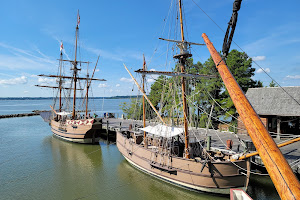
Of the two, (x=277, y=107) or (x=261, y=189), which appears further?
(x=277, y=107)

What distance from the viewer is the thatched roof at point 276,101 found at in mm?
22391

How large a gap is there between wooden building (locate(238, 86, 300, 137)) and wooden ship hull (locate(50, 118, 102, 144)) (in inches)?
756

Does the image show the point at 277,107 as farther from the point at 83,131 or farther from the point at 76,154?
the point at 83,131

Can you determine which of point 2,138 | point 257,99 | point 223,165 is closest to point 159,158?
point 223,165

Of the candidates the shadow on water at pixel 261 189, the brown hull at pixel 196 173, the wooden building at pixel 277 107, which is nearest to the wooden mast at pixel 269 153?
the brown hull at pixel 196 173

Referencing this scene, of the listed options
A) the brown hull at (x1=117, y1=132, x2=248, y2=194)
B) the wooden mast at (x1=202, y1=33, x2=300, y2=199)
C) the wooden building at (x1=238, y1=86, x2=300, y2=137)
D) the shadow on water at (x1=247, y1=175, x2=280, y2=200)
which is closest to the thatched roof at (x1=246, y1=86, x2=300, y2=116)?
the wooden building at (x1=238, y1=86, x2=300, y2=137)

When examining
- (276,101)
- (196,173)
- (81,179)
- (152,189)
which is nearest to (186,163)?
(196,173)

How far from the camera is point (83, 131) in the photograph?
2847 centimetres

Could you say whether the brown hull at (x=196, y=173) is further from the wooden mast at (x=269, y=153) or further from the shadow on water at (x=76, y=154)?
the wooden mast at (x=269, y=153)

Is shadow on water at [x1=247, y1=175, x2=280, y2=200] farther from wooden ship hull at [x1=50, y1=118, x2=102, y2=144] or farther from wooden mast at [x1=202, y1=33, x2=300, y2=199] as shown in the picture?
wooden ship hull at [x1=50, y1=118, x2=102, y2=144]

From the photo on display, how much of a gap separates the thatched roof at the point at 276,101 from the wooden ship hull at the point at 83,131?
21907mm

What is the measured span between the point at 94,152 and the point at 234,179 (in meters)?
18.2

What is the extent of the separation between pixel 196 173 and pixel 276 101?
673 inches

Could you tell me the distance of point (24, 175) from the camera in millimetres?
17344
